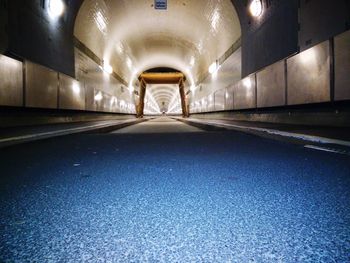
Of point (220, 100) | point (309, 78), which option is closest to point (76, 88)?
point (220, 100)

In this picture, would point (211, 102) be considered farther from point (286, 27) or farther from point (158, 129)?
point (286, 27)

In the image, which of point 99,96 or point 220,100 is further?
point 99,96

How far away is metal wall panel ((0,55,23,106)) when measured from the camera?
17.7 ft

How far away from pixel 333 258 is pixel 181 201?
2.21 feet

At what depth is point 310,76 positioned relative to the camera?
5.11 metres

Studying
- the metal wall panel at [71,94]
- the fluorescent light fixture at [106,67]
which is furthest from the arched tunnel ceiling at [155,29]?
the metal wall panel at [71,94]

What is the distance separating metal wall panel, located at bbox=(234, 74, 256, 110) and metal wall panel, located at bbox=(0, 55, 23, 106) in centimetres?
661

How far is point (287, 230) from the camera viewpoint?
3.00ft

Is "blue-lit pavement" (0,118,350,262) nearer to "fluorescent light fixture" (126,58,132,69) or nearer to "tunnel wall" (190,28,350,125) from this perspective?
"tunnel wall" (190,28,350,125)

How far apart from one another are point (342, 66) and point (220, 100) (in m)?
9.65

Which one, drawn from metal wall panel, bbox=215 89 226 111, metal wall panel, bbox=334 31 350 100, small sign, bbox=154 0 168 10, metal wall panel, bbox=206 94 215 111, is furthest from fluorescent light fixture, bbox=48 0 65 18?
metal wall panel, bbox=206 94 215 111

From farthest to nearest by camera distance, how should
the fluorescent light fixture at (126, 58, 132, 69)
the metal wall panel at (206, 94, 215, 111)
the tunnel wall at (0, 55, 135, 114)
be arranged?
the fluorescent light fixture at (126, 58, 132, 69), the metal wall panel at (206, 94, 215, 111), the tunnel wall at (0, 55, 135, 114)

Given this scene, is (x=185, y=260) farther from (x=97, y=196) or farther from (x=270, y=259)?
(x=97, y=196)

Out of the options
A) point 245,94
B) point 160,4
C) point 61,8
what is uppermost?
point 160,4
